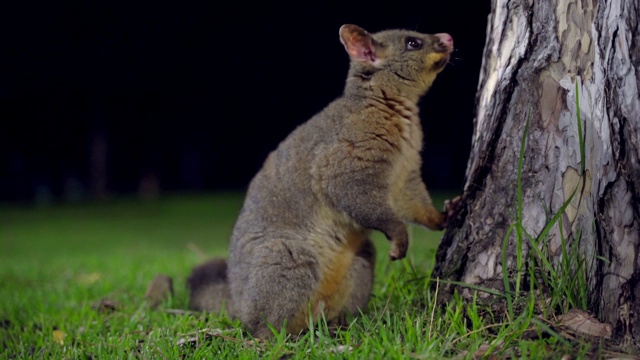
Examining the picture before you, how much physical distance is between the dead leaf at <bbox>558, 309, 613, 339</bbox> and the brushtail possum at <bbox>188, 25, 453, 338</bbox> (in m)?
1.13

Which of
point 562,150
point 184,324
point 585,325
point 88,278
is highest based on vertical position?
point 562,150

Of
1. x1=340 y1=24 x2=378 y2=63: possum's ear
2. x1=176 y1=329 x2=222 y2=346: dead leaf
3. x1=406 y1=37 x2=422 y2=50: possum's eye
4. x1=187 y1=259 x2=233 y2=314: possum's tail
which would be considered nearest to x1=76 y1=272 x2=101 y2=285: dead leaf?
x1=187 y1=259 x2=233 y2=314: possum's tail

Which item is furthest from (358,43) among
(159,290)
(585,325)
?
(159,290)

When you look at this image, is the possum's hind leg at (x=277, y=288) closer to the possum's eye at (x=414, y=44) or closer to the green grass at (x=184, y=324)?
the green grass at (x=184, y=324)

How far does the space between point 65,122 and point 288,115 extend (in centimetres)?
849

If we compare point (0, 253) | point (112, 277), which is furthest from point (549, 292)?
point (0, 253)

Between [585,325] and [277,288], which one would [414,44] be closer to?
[277,288]

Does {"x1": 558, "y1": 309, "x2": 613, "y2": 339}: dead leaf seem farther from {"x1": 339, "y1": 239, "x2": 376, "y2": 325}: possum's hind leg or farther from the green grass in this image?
{"x1": 339, "y1": 239, "x2": 376, "y2": 325}: possum's hind leg

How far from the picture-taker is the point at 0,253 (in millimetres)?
11312

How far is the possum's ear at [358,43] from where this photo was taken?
4.35 metres

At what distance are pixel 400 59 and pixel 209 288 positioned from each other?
1.98 m

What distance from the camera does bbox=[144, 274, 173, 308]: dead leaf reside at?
5.14 meters

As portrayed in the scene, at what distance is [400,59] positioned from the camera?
4.43 metres

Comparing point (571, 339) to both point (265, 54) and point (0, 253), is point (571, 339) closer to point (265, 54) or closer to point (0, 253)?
point (0, 253)
